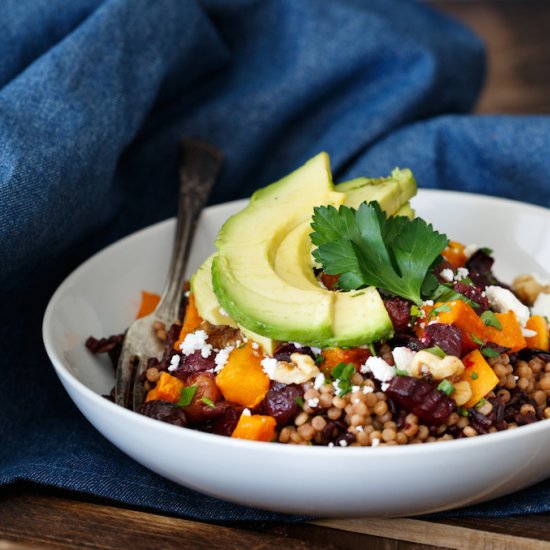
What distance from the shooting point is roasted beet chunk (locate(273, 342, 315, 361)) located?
8.41 ft

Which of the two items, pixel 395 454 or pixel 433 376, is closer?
pixel 395 454

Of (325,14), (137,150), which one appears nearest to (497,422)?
(137,150)

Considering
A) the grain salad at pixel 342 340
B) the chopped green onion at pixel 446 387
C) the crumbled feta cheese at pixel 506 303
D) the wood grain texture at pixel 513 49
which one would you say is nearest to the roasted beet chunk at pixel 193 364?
the grain salad at pixel 342 340

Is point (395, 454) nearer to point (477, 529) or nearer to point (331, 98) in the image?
point (477, 529)

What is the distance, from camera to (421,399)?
2.40m

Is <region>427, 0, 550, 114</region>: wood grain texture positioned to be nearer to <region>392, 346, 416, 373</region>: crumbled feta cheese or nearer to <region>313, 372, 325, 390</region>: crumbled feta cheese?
<region>392, 346, 416, 373</region>: crumbled feta cheese

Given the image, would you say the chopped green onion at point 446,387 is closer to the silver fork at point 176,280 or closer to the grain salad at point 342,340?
the grain salad at point 342,340

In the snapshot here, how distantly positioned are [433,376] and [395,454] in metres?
0.37

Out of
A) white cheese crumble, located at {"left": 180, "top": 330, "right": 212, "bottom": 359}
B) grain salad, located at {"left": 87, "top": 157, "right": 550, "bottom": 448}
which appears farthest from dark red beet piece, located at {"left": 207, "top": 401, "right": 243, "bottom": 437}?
white cheese crumble, located at {"left": 180, "top": 330, "right": 212, "bottom": 359}

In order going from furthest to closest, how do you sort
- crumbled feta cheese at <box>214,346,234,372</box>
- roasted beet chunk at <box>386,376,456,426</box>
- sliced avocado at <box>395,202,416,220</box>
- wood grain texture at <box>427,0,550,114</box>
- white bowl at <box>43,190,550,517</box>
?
wood grain texture at <box>427,0,550,114</box>, sliced avocado at <box>395,202,416,220</box>, crumbled feta cheese at <box>214,346,234,372</box>, roasted beet chunk at <box>386,376,456,426</box>, white bowl at <box>43,190,550,517</box>

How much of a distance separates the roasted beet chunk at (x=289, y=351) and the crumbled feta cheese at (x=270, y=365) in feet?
0.08

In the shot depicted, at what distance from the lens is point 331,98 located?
14.6 feet

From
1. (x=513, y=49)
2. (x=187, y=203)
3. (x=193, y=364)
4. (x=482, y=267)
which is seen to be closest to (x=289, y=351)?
(x=193, y=364)

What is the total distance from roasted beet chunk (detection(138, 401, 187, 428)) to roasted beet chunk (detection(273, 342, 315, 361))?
0.34m
